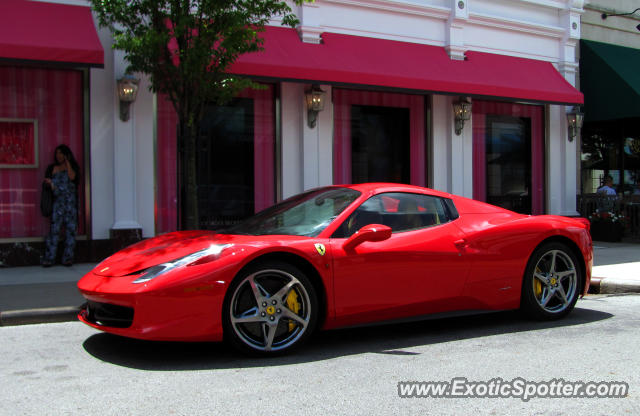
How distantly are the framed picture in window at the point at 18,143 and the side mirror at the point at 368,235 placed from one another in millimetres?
6875

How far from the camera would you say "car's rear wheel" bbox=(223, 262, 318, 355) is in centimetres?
432

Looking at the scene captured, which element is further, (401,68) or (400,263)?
(401,68)

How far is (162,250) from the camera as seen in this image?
4617mm

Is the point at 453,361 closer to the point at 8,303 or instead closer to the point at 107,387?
the point at 107,387

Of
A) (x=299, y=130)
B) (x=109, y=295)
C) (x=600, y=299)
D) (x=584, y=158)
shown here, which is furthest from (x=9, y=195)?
(x=584, y=158)

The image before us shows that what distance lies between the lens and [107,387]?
379 centimetres

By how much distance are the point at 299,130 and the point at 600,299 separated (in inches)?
250

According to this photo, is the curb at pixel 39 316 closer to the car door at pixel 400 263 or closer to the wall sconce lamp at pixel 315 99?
the car door at pixel 400 263

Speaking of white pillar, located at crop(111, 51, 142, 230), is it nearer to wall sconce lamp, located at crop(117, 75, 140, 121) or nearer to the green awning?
wall sconce lamp, located at crop(117, 75, 140, 121)

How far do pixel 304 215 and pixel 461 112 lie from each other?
8.77 metres

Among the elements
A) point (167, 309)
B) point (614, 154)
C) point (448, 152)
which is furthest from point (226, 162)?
point (614, 154)

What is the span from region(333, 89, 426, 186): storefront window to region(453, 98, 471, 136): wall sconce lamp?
0.71 m

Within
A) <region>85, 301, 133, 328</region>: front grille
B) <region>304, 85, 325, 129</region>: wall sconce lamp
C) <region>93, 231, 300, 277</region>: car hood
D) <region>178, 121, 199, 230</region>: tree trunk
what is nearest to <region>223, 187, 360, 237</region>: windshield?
<region>93, 231, 300, 277</region>: car hood

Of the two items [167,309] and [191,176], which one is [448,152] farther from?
[167,309]
